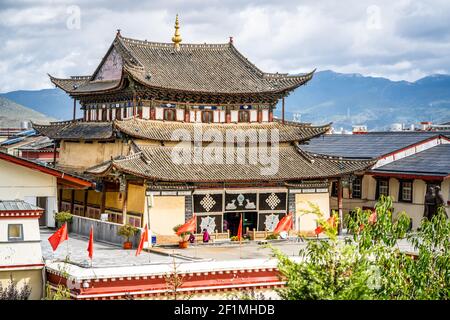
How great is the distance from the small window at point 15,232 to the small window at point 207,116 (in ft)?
70.1

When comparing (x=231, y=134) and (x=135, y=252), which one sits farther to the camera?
(x=231, y=134)

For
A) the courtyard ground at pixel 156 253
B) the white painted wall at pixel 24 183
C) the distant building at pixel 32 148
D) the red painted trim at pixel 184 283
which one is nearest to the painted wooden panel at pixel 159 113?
the courtyard ground at pixel 156 253

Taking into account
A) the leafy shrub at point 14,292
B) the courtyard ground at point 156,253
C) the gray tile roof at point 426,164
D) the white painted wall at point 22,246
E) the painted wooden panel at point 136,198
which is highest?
the gray tile roof at point 426,164

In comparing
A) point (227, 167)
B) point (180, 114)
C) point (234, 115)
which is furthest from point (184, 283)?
point (234, 115)

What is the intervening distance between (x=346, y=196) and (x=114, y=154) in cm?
1756

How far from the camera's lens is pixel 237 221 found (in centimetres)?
5156

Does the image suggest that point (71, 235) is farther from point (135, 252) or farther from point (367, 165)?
point (367, 165)

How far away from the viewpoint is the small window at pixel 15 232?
34062mm

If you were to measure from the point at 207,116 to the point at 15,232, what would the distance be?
2182 cm

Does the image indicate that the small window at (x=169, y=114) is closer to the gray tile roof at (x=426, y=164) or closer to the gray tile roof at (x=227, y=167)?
the gray tile roof at (x=227, y=167)

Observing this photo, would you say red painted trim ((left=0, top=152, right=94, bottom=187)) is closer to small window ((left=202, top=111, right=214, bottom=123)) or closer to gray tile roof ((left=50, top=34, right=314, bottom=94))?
gray tile roof ((left=50, top=34, right=314, bottom=94))

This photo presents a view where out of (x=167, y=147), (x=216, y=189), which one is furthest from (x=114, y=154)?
(x=216, y=189)

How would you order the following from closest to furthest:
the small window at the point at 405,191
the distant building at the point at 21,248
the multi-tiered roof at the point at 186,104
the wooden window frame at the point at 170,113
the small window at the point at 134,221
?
the distant building at the point at 21,248, the small window at the point at 134,221, the multi-tiered roof at the point at 186,104, the wooden window frame at the point at 170,113, the small window at the point at 405,191
